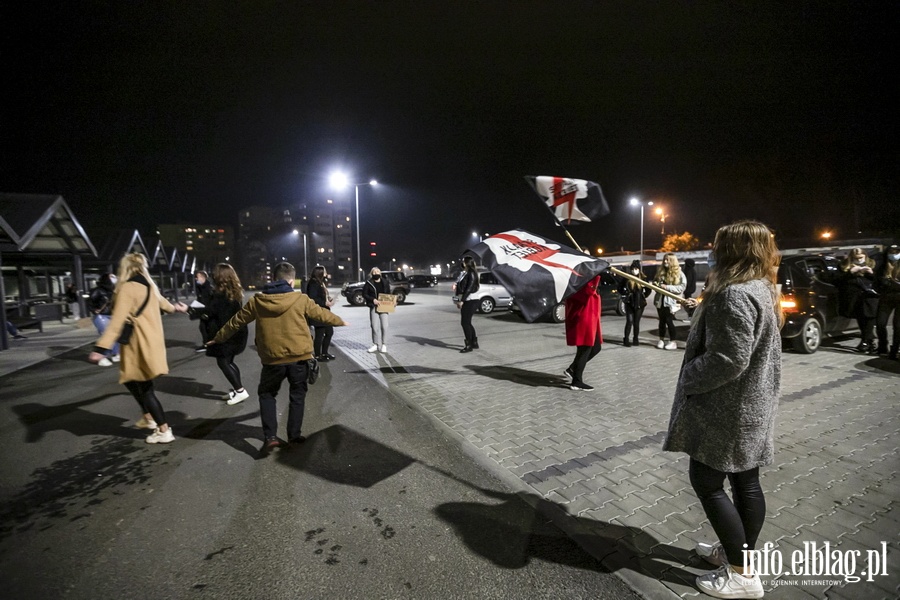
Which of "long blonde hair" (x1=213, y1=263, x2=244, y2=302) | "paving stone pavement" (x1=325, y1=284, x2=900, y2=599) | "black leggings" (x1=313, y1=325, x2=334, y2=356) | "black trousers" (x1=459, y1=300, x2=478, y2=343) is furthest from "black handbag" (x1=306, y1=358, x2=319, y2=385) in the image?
"black trousers" (x1=459, y1=300, x2=478, y2=343)

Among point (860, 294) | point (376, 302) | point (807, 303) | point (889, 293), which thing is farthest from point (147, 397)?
point (860, 294)

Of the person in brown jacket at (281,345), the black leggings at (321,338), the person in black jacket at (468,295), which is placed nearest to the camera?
the person in brown jacket at (281,345)

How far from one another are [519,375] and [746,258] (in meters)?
5.19

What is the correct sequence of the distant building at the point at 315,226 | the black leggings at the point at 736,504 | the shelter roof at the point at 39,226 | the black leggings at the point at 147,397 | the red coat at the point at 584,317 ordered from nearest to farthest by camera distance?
the black leggings at the point at 736,504 < the black leggings at the point at 147,397 < the red coat at the point at 584,317 < the shelter roof at the point at 39,226 < the distant building at the point at 315,226

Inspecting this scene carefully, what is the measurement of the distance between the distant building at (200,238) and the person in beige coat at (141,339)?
403 ft

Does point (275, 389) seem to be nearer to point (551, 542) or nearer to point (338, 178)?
point (551, 542)

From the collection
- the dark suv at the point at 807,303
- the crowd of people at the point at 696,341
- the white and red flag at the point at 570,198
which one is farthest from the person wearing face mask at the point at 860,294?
the white and red flag at the point at 570,198

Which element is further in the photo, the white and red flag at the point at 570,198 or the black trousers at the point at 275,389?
the white and red flag at the point at 570,198

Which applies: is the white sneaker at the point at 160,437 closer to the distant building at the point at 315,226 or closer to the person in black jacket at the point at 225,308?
the person in black jacket at the point at 225,308

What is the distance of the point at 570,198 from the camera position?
4684 millimetres

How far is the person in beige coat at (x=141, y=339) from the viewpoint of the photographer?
14.0 feet

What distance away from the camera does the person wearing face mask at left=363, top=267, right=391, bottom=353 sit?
28.6 feet

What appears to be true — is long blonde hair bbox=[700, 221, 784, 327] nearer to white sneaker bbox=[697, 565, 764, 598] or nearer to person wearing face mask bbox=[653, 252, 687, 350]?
white sneaker bbox=[697, 565, 764, 598]

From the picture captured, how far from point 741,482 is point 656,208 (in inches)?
2203
